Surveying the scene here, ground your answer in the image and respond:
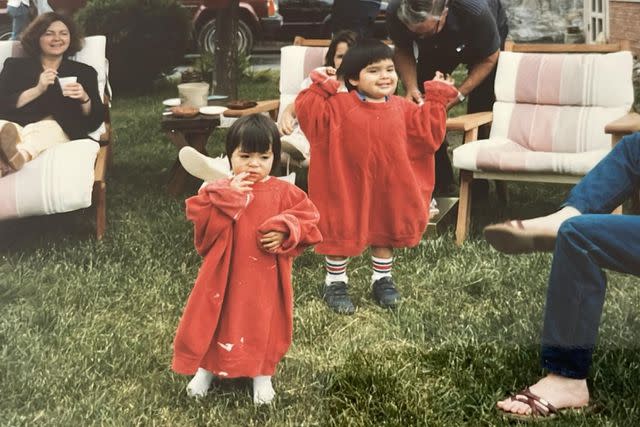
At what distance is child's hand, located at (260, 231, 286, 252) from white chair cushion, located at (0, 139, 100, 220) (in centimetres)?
64

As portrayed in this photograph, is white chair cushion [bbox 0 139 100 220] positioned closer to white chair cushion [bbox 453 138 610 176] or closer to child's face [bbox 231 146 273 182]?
child's face [bbox 231 146 273 182]

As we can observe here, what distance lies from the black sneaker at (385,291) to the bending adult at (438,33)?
1.54ft

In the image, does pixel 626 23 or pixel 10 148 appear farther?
pixel 10 148

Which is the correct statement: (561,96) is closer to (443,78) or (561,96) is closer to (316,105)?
(443,78)

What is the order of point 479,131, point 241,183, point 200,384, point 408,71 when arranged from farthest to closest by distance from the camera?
point 479,131, point 408,71, point 200,384, point 241,183

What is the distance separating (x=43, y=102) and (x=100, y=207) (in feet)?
1.11

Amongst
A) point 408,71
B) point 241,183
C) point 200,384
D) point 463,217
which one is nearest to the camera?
point 241,183

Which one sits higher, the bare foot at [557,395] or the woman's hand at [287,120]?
the woman's hand at [287,120]

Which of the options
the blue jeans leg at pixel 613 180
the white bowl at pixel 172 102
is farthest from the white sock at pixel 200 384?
the blue jeans leg at pixel 613 180

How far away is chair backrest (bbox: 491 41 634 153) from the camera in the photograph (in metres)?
2.55

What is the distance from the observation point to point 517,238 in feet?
7.62

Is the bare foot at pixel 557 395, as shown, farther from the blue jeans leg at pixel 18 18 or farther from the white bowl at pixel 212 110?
the blue jeans leg at pixel 18 18

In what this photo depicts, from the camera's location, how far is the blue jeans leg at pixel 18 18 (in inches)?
95.6

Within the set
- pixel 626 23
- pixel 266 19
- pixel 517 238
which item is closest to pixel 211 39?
pixel 266 19
